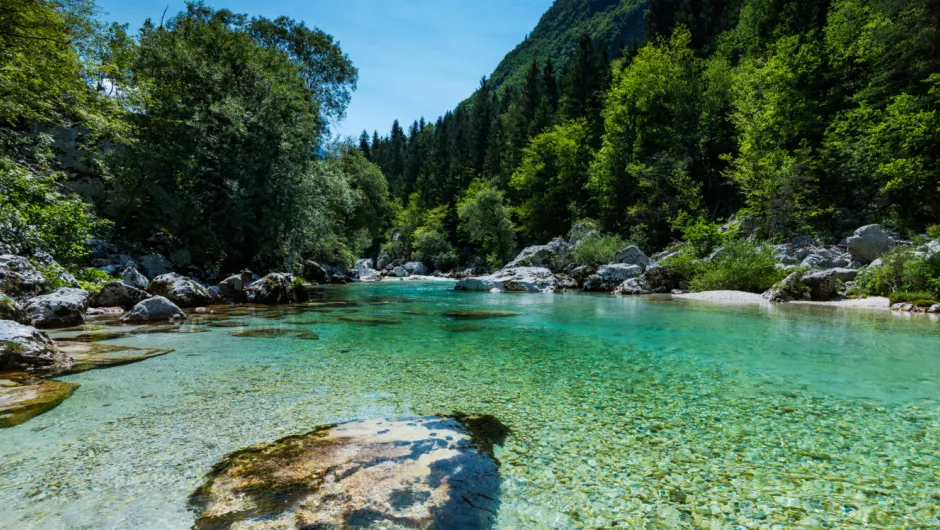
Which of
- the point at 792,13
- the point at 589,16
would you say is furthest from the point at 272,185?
the point at 589,16

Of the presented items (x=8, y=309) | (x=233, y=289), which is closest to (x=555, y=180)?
(x=233, y=289)

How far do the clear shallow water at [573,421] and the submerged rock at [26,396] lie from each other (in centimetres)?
20

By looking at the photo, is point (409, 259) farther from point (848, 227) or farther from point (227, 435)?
point (227, 435)

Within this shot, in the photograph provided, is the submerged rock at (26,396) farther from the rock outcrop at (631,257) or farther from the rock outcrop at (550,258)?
the rock outcrop at (550,258)

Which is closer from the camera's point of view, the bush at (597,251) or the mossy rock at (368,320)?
the mossy rock at (368,320)

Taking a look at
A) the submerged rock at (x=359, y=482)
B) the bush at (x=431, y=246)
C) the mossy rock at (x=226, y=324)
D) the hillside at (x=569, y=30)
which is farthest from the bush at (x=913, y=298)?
the hillside at (x=569, y=30)

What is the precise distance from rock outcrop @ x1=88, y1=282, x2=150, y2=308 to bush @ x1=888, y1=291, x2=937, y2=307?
2389 cm

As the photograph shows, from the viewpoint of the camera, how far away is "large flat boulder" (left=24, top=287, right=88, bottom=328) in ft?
28.1

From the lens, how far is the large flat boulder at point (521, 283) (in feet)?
80.4

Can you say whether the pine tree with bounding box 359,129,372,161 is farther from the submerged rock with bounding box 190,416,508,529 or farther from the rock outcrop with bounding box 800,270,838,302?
the submerged rock with bounding box 190,416,508,529

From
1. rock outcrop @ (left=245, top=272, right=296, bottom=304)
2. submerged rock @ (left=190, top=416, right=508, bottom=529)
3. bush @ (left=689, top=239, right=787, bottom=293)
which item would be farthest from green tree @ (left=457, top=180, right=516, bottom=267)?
submerged rock @ (left=190, top=416, right=508, bottom=529)

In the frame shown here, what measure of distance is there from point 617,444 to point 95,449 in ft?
14.2

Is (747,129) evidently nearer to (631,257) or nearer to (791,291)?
(631,257)

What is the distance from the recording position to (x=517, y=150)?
52.9 meters
